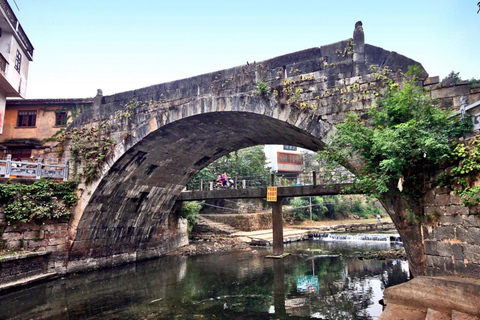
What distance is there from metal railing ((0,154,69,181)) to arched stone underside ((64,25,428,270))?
138cm

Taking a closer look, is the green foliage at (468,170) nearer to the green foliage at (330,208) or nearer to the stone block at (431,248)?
the stone block at (431,248)

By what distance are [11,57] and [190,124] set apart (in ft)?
33.3

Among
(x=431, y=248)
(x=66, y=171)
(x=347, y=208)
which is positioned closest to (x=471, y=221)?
(x=431, y=248)

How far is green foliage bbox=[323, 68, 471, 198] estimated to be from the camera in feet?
16.9

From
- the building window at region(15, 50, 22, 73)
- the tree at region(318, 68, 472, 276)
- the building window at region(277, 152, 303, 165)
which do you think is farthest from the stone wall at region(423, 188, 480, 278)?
the building window at region(277, 152, 303, 165)

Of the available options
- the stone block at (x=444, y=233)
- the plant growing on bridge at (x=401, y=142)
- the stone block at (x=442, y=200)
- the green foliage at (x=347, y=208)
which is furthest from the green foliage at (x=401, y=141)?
the green foliage at (x=347, y=208)

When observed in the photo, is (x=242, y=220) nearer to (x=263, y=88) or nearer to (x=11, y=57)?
(x=11, y=57)

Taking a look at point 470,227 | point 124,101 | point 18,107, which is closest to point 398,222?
point 470,227

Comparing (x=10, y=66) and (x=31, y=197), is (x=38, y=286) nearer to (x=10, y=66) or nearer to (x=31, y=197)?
(x=31, y=197)

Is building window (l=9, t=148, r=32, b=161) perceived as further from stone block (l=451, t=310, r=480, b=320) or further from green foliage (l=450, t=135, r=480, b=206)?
stone block (l=451, t=310, r=480, b=320)

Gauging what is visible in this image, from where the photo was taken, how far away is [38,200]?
10.4 m

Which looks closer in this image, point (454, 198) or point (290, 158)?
point (454, 198)

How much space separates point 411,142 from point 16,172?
11.3 metres

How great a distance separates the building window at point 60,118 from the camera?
13.1 m
